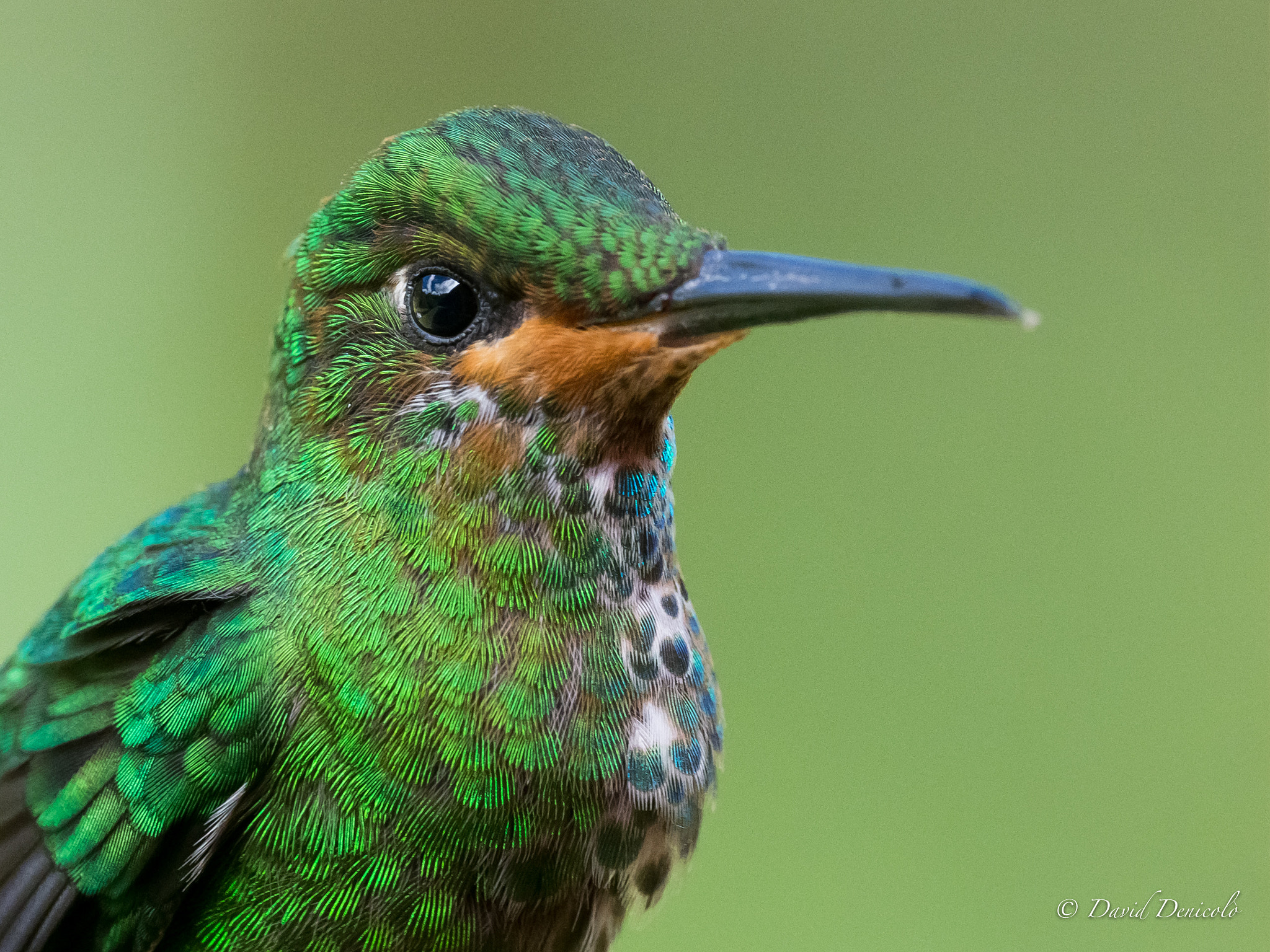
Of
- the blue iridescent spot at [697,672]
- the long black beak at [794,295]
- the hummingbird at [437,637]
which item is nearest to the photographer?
the long black beak at [794,295]

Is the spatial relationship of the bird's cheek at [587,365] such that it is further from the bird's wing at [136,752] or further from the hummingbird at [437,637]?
the bird's wing at [136,752]

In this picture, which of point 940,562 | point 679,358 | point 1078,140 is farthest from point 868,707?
point 679,358

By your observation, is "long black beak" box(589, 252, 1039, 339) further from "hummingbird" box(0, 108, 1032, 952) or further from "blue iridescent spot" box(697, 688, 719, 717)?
"blue iridescent spot" box(697, 688, 719, 717)

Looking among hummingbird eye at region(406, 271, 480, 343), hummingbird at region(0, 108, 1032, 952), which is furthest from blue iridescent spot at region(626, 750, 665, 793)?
hummingbird eye at region(406, 271, 480, 343)

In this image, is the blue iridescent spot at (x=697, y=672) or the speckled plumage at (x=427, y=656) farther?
the blue iridescent spot at (x=697, y=672)

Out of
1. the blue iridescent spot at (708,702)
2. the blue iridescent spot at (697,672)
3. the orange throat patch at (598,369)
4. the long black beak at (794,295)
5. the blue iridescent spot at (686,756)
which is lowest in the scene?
the blue iridescent spot at (686,756)

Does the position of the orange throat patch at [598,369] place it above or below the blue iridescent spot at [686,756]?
above

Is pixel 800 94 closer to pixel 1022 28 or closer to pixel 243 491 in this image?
pixel 1022 28

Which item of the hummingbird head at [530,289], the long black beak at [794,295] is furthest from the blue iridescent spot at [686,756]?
the long black beak at [794,295]

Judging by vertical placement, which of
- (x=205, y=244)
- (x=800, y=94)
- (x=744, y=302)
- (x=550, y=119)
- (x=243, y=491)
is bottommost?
(x=243, y=491)
